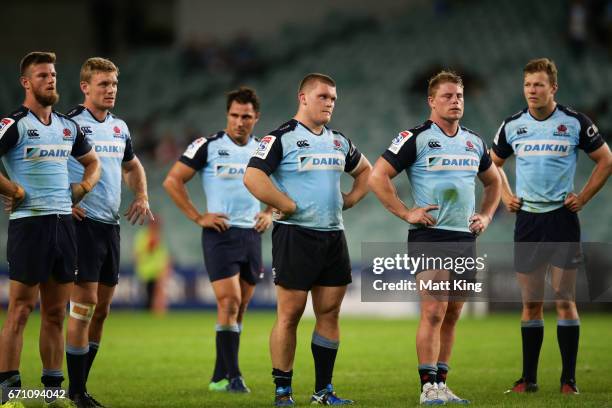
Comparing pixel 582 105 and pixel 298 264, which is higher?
pixel 582 105

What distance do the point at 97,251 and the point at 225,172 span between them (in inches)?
85.7

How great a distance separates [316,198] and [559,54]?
774 inches

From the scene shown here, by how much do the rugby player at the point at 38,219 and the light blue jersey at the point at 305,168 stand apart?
1.57 meters

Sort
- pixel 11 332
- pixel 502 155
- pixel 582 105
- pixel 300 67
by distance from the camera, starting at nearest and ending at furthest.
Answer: pixel 11 332, pixel 502 155, pixel 582 105, pixel 300 67

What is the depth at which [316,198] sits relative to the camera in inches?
333

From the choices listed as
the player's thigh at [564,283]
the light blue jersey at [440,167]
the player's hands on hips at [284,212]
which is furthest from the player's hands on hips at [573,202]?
the player's hands on hips at [284,212]

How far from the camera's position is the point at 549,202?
944 centimetres

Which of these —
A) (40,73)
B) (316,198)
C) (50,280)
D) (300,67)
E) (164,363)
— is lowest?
(164,363)

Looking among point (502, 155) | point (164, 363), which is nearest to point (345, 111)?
point (164, 363)

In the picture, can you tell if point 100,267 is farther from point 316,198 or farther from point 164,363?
point 164,363

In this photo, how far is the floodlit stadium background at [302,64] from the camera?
24.9 metres

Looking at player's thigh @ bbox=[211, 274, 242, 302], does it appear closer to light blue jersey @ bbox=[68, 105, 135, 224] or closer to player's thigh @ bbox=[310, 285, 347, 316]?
light blue jersey @ bbox=[68, 105, 135, 224]

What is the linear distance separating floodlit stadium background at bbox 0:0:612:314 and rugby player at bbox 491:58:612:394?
11.7m

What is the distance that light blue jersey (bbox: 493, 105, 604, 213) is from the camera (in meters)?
9.40
